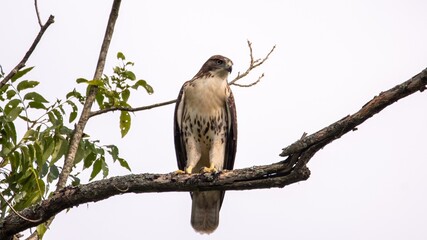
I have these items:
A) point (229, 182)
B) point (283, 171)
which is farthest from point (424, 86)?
point (229, 182)

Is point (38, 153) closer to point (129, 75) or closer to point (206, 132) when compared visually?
point (129, 75)

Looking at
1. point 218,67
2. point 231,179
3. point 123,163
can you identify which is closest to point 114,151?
point 123,163

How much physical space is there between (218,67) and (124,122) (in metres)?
2.38

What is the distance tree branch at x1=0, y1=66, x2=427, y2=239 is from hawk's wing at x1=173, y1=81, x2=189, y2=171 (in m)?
2.93

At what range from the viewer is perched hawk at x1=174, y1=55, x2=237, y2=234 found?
8.07 meters

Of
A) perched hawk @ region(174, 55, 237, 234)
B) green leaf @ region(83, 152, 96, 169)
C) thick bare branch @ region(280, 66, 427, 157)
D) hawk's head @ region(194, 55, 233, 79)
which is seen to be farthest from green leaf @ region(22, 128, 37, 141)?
hawk's head @ region(194, 55, 233, 79)

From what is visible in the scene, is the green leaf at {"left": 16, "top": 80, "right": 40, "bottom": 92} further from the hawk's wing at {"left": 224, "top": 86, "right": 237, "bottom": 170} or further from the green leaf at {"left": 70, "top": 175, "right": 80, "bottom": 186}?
the hawk's wing at {"left": 224, "top": 86, "right": 237, "bottom": 170}

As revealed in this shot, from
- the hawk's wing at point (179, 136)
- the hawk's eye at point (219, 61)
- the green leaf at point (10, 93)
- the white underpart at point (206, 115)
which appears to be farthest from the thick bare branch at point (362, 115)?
the hawk's eye at point (219, 61)

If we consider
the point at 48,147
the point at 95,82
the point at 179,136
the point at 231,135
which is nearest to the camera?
the point at 48,147

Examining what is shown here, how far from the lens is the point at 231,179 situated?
16.6ft

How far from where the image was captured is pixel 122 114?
253 inches

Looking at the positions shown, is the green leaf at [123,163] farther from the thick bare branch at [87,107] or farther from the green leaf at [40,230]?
the green leaf at [40,230]

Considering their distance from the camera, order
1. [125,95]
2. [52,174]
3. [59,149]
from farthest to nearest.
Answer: [125,95] < [52,174] < [59,149]

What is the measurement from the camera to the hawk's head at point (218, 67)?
8570 mm
